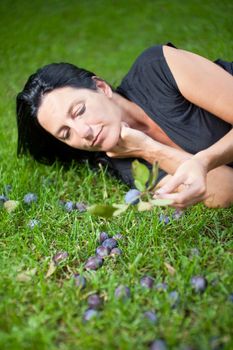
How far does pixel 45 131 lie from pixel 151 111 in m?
0.68

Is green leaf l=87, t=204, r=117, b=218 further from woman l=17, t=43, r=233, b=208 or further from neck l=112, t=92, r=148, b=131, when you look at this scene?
neck l=112, t=92, r=148, b=131

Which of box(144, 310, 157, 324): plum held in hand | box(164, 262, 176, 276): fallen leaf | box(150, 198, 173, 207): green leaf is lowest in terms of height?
box(164, 262, 176, 276): fallen leaf

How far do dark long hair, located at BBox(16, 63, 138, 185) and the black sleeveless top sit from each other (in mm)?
307

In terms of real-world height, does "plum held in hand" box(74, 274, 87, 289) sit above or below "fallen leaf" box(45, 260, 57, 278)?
above

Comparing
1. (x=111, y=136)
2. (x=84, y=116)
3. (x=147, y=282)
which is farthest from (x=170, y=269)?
(x=84, y=116)

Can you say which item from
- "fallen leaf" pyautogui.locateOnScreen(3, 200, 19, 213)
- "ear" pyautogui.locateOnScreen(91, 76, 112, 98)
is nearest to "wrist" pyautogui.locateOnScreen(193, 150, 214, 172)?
"ear" pyautogui.locateOnScreen(91, 76, 112, 98)

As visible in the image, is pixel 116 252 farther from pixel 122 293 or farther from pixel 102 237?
pixel 122 293

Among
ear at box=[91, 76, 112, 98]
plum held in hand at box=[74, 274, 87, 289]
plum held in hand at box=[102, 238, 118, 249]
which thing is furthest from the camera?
ear at box=[91, 76, 112, 98]

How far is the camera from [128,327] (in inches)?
61.3

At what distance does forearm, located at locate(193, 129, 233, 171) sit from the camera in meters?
1.97

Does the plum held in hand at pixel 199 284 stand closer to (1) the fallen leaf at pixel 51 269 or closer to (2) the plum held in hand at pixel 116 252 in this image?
(2) the plum held in hand at pixel 116 252

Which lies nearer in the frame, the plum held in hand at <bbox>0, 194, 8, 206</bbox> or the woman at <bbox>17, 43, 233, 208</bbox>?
the woman at <bbox>17, 43, 233, 208</bbox>

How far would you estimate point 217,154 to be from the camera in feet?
6.76

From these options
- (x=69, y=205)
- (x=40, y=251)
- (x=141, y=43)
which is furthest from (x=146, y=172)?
(x=141, y=43)
